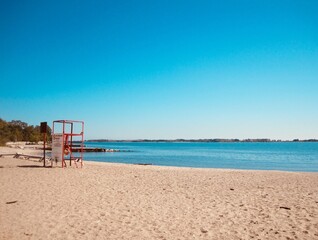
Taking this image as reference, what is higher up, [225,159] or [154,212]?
[154,212]

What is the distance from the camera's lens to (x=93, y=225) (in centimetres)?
620

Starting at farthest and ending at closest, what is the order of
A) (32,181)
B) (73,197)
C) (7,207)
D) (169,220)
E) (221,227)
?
(32,181) < (73,197) < (7,207) < (169,220) < (221,227)

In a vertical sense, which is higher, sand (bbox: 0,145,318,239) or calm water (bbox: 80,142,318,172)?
sand (bbox: 0,145,318,239)

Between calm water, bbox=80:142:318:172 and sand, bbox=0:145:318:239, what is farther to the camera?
calm water, bbox=80:142:318:172

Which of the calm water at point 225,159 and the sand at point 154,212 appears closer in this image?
the sand at point 154,212

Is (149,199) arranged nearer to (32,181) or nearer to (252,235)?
(252,235)

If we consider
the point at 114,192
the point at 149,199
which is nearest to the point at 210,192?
the point at 149,199

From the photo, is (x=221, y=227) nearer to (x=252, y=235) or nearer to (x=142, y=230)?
(x=252, y=235)

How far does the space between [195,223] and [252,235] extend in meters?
1.32

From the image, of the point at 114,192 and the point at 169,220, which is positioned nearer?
the point at 169,220

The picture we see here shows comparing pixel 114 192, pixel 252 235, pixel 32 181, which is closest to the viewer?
pixel 252 235

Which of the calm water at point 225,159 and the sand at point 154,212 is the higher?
the sand at point 154,212

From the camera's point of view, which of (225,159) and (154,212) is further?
(225,159)

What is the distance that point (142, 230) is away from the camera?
5.95m
